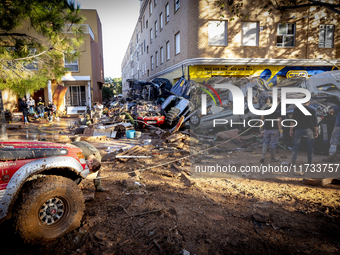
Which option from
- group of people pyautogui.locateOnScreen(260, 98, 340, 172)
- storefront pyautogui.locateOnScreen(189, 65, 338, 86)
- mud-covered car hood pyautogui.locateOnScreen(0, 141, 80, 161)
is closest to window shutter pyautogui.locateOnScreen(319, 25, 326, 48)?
storefront pyautogui.locateOnScreen(189, 65, 338, 86)

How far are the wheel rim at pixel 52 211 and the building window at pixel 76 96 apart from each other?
71.3 ft

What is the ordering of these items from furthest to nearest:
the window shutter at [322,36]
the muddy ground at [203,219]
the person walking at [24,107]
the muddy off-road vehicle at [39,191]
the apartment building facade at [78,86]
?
the apartment building facade at [78,86], the window shutter at [322,36], the person walking at [24,107], the muddy ground at [203,219], the muddy off-road vehicle at [39,191]

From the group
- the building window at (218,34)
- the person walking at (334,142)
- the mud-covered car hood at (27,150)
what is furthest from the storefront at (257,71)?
the mud-covered car hood at (27,150)

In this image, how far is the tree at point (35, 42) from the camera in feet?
23.0

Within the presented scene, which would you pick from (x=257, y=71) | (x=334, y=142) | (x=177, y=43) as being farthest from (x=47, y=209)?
(x=177, y=43)

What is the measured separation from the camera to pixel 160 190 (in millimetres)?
4816

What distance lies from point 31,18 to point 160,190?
7382 mm

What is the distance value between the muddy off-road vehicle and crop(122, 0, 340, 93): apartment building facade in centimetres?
1361

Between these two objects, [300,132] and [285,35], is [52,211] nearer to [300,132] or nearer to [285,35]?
[300,132]

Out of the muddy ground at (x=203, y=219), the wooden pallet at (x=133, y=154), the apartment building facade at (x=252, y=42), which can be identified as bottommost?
the muddy ground at (x=203, y=219)

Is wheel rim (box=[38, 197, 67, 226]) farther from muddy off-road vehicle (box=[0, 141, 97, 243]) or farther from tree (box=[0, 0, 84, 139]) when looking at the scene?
tree (box=[0, 0, 84, 139])

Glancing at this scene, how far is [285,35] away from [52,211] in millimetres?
19314

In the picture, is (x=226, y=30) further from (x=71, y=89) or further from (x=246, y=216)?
(x=71, y=89)

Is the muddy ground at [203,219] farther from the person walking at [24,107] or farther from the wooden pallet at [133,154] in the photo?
the person walking at [24,107]
